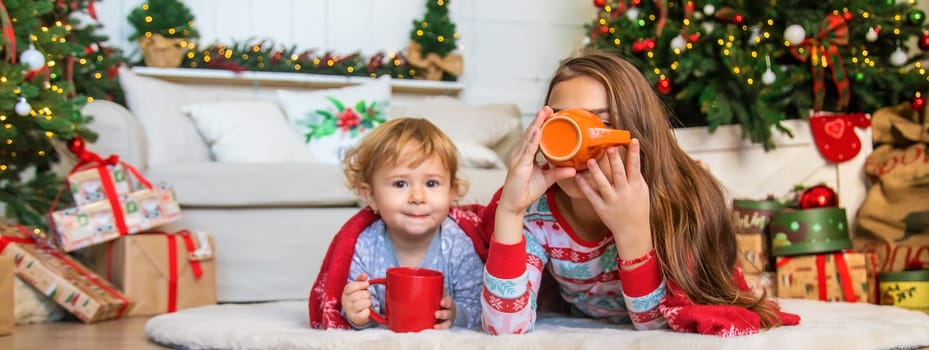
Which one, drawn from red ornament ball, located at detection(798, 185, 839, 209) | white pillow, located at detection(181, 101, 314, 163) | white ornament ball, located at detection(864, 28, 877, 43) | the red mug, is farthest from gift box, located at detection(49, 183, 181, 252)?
white ornament ball, located at detection(864, 28, 877, 43)

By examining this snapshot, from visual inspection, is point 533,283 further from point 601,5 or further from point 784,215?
point 601,5

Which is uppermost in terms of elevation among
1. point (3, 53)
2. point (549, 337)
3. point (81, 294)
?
point (3, 53)

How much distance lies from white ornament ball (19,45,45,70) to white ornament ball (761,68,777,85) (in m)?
1.97

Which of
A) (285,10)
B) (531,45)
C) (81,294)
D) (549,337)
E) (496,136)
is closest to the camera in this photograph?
(549,337)

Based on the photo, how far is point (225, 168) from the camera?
2.61 m

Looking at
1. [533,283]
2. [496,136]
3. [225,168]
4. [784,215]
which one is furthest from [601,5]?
[533,283]

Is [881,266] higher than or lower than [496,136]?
lower

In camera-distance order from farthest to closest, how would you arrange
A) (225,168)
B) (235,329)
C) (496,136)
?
(496,136) < (225,168) < (235,329)

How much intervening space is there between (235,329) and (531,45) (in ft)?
9.58

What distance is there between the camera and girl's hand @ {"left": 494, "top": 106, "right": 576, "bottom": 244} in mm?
1175

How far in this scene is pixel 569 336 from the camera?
50.3 inches

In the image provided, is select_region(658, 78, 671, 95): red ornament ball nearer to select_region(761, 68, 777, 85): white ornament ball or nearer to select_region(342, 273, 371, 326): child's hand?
select_region(761, 68, 777, 85): white ornament ball

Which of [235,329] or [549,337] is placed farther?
[235,329]

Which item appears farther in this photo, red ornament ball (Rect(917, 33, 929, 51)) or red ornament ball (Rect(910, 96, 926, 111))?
red ornament ball (Rect(917, 33, 929, 51))
